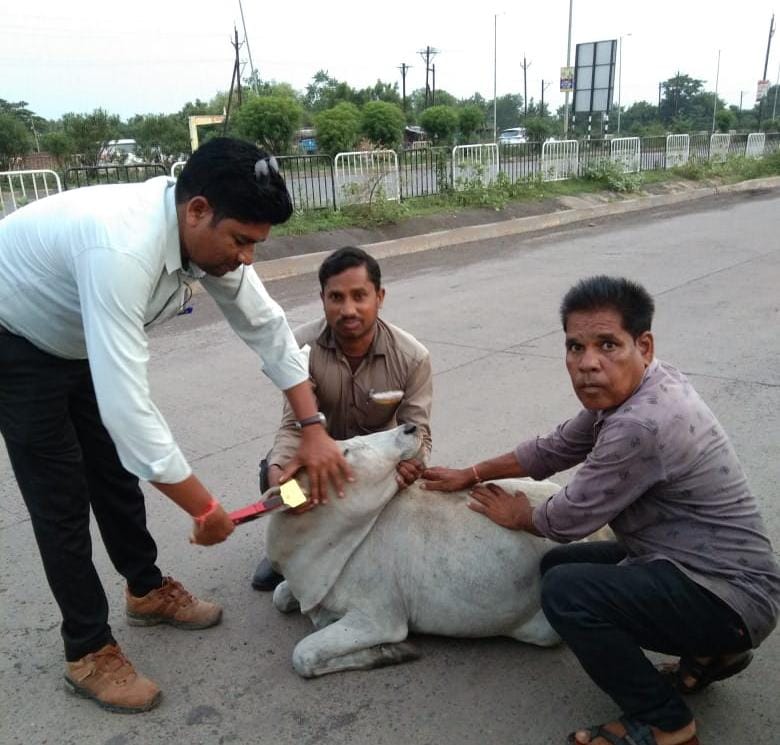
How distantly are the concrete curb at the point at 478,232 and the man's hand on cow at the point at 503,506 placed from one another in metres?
7.39

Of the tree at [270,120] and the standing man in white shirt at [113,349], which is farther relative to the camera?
the tree at [270,120]

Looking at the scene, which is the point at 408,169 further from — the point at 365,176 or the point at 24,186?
the point at 24,186

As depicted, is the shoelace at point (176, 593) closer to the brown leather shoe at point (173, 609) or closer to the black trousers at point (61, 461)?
the brown leather shoe at point (173, 609)

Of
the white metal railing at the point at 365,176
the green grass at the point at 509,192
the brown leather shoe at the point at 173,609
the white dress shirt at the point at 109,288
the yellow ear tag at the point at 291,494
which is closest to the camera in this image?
the white dress shirt at the point at 109,288

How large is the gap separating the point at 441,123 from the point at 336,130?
8051 millimetres

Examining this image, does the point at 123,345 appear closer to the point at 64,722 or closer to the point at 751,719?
the point at 64,722

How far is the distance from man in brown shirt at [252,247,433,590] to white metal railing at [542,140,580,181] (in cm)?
1519

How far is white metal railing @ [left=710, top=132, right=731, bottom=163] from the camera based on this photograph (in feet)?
75.0

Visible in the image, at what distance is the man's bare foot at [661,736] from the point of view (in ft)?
7.07

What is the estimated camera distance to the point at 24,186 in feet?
32.5

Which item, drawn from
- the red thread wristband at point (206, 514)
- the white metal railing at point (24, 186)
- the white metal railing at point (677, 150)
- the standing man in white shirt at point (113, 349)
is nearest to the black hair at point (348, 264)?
the standing man in white shirt at point (113, 349)

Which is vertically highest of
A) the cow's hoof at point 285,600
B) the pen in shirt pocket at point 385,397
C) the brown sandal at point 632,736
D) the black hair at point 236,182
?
the black hair at point 236,182

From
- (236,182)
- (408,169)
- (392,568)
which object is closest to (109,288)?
(236,182)

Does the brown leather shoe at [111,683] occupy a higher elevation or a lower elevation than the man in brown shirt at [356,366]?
lower
